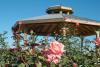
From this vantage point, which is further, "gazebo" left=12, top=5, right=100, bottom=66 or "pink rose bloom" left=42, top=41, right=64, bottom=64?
"gazebo" left=12, top=5, right=100, bottom=66

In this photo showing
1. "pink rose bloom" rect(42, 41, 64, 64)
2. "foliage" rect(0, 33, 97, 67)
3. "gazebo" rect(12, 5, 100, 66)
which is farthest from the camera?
"gazebo" rect(12, 5, 100, 66)

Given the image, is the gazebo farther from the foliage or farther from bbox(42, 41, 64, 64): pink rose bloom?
bbox(42, 41, 64, 64): pink rose bloom

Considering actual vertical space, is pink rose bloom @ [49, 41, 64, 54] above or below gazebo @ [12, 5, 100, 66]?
above

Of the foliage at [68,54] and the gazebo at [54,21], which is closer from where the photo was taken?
the foliage at [68,54]

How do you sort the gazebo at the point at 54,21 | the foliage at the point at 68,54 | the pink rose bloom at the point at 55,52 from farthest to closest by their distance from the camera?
the gazebo at the point at 54,21 < the foliage at the point at 68,54 < the pink rose bloom at the point at 55,52

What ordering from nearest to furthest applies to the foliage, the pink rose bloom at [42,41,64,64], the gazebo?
the pink rose bloom at [42,41,64,64]
the foliage
the gazebo

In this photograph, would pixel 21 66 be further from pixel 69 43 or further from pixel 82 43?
pixel 82 43

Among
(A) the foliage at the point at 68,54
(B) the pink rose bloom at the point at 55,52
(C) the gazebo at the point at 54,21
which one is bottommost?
(C) the gazebo at the point at 54,21

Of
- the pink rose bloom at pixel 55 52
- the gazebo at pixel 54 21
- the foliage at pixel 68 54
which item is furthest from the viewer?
the gazebo at pixel 54 21

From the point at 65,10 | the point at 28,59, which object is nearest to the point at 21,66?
the point at 28,59

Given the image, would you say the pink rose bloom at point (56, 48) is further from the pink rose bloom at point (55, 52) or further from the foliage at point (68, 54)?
the foliage at point (68, 54)

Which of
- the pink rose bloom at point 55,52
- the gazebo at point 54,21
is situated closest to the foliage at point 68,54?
the pink rose bloom at point 55,52

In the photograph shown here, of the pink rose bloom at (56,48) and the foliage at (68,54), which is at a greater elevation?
the pink rose bloom at (56,48)

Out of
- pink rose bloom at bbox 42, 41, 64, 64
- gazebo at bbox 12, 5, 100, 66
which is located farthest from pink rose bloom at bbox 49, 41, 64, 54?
gazebo at bbox 12, 5, 100, 66
